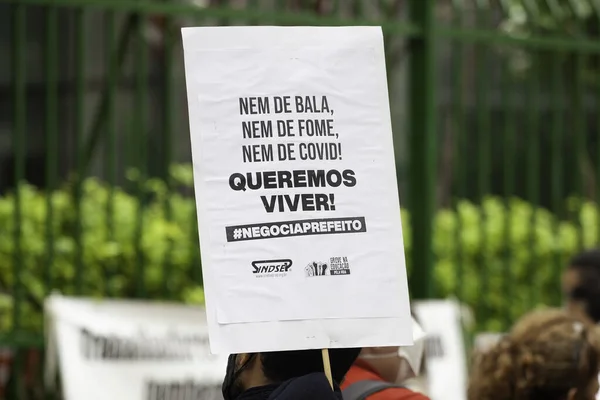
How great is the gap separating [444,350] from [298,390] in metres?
3.38

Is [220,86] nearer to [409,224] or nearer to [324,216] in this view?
[324,216]

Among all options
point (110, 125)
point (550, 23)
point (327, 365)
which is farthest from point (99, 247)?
point (550, 23)

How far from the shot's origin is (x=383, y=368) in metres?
3.57

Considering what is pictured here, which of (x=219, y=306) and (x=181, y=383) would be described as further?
(x=181, y=383)

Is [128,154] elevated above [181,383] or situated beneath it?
elevated above

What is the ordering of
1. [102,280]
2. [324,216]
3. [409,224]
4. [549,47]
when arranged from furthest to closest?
[549,47] < [409,224] < [102,280] < [324,216]

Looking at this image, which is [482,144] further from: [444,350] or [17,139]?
[17,139]

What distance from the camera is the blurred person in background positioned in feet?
11.1

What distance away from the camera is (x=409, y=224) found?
6504 millimetres

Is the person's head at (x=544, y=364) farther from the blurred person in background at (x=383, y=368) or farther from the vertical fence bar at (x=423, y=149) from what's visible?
the vertical fence bar at (x=423, y=149)

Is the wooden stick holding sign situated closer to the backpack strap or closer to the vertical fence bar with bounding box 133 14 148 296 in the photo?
the backpack strap

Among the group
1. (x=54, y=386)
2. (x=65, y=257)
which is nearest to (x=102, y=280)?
(x=65, y=257)

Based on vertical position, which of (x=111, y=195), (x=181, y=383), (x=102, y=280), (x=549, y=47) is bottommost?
(x=181, y=383)

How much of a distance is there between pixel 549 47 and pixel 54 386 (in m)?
3.41
